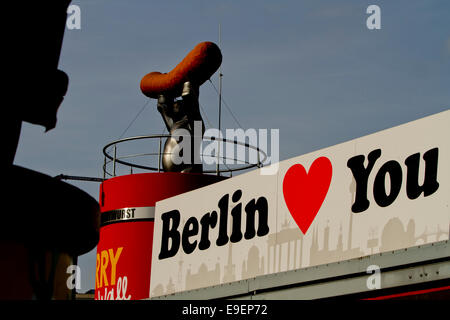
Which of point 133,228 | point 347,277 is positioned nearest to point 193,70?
point 133,228

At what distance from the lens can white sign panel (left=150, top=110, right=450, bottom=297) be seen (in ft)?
33.3

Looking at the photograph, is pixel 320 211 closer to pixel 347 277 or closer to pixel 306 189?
pixel 306 189

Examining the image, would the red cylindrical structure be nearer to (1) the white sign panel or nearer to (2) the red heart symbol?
(1) the white sign panel

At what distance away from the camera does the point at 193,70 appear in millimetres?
21828

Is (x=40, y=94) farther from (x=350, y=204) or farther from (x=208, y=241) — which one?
(x=208, y=241)

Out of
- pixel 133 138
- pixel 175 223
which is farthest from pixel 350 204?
pixel 133 138

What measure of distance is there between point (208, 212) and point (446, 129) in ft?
19.8

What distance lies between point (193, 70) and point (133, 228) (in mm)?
5106

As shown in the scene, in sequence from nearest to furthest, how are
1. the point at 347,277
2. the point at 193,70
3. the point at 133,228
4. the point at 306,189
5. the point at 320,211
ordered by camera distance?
the point at 347,277 < the point at 320,211 < the point at 306,189 < the point at 133,228 < the point at 193,70

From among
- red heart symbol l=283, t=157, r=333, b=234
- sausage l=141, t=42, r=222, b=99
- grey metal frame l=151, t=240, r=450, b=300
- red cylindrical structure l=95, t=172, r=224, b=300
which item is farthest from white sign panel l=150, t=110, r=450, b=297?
sausage l=141, t=42, r=222, b=99

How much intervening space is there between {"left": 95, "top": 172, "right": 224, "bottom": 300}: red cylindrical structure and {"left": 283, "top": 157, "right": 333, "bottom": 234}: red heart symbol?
7.59 meters

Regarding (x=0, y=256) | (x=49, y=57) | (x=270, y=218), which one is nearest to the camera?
(x=0, y=256)
